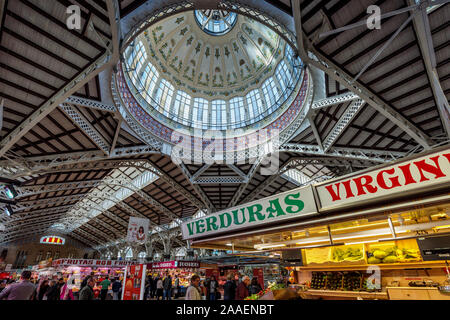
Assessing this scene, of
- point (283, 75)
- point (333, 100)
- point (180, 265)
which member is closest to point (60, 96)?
point (333, 100)

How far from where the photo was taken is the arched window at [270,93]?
21.6 m

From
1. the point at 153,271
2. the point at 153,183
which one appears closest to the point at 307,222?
the point at 153,183

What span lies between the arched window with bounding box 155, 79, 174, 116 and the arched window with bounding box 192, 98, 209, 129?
2.96m

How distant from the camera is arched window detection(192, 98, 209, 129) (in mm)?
24170

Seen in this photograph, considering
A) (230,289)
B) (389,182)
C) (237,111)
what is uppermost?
(237,111)

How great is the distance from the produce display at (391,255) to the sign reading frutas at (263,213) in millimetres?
3605

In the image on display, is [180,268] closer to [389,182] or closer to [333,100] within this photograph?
[333,100]

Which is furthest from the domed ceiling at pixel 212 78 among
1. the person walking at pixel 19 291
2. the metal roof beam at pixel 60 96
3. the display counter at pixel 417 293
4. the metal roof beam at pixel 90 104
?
the person walking at pixel 19 291

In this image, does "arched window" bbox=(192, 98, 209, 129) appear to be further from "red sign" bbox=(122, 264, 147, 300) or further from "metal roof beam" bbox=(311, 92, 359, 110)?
"red sign" bbox=(122, 264, 147, 300)

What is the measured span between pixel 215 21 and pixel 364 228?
28193mm

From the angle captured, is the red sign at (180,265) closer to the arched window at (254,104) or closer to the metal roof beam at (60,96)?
the arched window at (254,104)

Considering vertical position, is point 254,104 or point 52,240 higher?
Answer: point 254,104

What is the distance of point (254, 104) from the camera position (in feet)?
79.5
